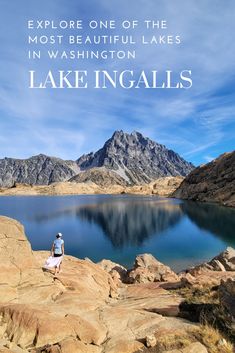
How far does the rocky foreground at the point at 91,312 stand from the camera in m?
12.5

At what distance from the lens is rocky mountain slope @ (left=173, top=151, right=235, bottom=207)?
486ft

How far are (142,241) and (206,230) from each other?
22.1 m

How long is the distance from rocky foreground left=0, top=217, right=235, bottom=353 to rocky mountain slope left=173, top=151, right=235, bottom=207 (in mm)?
118256

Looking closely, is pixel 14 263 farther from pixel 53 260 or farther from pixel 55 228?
pixel 55 228

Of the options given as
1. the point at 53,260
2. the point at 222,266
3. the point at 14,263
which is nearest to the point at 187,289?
the point at 53,260

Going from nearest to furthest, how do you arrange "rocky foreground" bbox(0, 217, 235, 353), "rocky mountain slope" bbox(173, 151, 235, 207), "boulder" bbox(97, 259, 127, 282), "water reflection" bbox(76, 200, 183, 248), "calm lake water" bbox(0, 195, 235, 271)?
1. "rocky foreground" bbox(0, 217, 235, 353)
2. "boulder" bbox(97, 259, 127, 282)
3. "calm lake water" bbox(0, 195, 235, 271)
4. "water reflection" bbox(76, 200, 183, 248)
5. "rocky mountain slope" bbox(173, 151, 235, 207)

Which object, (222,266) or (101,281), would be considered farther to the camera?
(222,266)

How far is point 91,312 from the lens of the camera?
15820 millimetres

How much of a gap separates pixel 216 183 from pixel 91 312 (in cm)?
16142

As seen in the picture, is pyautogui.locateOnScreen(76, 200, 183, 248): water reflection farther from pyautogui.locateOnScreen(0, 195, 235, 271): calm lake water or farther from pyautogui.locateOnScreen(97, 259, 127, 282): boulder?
pyautogui.locateOnScreen(97, 259, 127, 282): boulder

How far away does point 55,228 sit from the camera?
76188 millimetres

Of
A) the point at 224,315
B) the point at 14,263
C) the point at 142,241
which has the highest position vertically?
the point at 14,263

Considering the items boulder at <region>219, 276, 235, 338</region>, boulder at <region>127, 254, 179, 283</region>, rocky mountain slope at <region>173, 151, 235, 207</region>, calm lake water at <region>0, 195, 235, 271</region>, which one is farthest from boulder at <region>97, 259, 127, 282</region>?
rocky mountain slope at <region>173, 151, 235, 207</region>

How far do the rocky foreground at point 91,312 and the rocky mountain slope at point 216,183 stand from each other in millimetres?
118256
